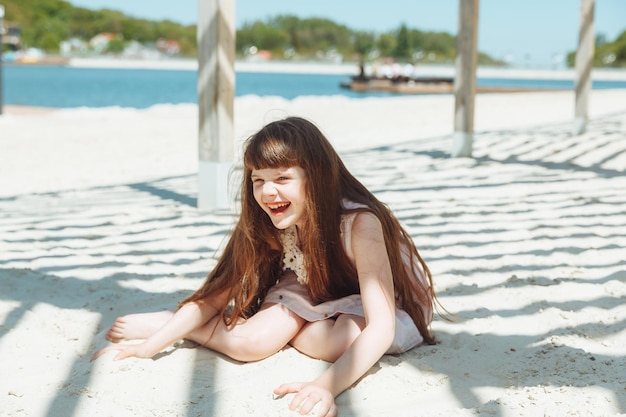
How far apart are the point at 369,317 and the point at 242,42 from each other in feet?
403

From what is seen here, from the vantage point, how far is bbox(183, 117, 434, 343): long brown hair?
2365mm

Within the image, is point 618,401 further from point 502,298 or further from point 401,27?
point 401,27

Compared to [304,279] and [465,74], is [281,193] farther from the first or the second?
[465,74]

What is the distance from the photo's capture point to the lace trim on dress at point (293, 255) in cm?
252

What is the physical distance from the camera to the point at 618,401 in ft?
6.71

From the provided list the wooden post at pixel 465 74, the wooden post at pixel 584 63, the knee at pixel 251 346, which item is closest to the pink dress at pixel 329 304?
the knee at pixel 251 346

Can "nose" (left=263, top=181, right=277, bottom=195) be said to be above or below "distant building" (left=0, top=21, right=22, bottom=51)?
below

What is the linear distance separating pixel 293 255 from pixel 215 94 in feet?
8.50

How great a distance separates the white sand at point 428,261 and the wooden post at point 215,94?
0.28m

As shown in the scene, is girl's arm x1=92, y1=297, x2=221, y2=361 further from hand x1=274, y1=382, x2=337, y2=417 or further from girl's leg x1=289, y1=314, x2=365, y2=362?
hand x1=274, y1=382, x2=337, y2=417

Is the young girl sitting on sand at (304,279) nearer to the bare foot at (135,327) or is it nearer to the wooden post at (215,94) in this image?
the bare foot at (135,327)

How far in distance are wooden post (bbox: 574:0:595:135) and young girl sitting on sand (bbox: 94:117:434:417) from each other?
21.7 ft

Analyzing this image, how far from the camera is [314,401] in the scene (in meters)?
2.04

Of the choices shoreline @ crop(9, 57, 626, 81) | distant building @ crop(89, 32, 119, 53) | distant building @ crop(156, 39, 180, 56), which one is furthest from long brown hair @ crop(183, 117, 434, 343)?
distant building @ crop(89, 32, 119, 53)
